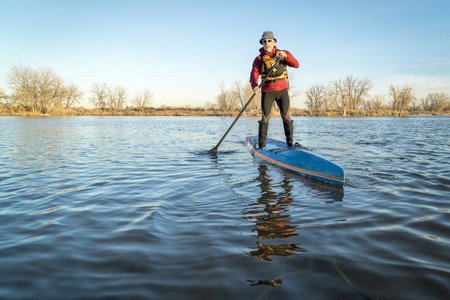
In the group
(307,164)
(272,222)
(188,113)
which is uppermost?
(188,113)

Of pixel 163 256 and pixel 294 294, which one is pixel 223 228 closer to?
pixel 163 256

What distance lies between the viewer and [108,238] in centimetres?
259

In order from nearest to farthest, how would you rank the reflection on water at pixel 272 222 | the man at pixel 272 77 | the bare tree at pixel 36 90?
the reflection on water at pixel 272 222, the man at pixel 272 77, the bare tree at pixel 36 90

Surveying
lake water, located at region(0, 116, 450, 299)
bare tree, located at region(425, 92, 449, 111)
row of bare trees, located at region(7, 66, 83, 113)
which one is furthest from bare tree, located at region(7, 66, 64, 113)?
bare tree, located at region(425, 92, 449, 111)

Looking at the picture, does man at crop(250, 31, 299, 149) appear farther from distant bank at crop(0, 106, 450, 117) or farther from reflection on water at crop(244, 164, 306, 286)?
distant bank at crop(0, 106, 450, 117)

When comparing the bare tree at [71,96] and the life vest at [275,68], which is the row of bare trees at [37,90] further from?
the life vest at [275,68]

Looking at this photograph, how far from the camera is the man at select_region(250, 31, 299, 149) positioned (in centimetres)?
622

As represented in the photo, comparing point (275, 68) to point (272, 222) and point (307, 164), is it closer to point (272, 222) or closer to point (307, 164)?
point (307, 164)

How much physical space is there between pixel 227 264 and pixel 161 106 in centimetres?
7832

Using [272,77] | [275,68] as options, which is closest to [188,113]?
[272,77]

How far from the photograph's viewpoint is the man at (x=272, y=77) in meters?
6.22

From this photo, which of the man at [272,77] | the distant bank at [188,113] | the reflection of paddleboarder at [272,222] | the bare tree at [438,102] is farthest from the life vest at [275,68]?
the bare tree at [438,102]

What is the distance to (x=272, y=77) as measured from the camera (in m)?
6.45

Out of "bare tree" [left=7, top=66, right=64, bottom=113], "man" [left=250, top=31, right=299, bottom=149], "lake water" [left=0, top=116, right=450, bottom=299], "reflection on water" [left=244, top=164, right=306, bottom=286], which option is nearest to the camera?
"lake water" [left=0, top=116, right=450, bottom=299]
